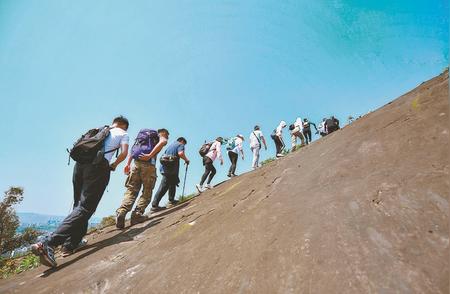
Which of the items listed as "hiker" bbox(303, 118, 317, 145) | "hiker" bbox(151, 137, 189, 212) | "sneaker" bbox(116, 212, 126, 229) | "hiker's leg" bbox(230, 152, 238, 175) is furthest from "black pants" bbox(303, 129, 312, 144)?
"sneaker" bbox(116, 212, 126, 229)

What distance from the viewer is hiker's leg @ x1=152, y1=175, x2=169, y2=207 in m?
8.96

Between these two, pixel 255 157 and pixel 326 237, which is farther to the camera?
pixel 255 157

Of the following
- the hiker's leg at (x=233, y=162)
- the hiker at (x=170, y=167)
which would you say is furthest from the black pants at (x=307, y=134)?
the hiker at (x=170, y=167)

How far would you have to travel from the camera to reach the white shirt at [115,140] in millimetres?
5269

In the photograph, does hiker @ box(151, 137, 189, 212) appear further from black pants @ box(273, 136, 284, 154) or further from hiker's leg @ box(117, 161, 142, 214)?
black pants @ box(273, 136, 284, 154)

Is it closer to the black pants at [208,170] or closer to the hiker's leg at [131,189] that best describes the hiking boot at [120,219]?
the hiker's leg at [131,189]

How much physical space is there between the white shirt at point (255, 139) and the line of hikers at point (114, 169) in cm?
235

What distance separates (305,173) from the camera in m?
4.88

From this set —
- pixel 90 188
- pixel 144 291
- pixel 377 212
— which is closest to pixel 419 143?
pixel 377 212

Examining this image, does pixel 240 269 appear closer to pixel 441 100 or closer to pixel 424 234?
pixel 424 234

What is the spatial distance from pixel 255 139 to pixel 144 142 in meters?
7.22

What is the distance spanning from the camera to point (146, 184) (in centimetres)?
688

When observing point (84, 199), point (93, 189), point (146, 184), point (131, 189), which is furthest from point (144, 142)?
Result: point (84, 199)

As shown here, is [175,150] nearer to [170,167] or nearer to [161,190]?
[170,167]
